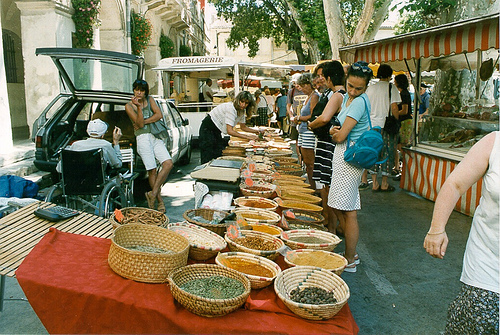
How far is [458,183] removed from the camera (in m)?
1.82

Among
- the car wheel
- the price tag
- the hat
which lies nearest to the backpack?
the price tag

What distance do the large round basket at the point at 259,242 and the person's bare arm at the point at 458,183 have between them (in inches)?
43.9

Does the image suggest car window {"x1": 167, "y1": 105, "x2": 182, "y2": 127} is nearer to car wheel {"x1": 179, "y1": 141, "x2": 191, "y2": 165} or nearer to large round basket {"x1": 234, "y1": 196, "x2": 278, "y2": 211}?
car wheel {"x1": 179, "y1": 141, "x2": 191, "y2": 165}

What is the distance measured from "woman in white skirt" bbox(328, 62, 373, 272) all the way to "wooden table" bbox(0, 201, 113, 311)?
1.98 m

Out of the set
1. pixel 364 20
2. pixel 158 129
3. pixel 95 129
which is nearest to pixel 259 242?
pixel 95 129

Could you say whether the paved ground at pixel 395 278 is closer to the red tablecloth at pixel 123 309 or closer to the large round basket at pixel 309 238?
the large round basket at pixel 309 238

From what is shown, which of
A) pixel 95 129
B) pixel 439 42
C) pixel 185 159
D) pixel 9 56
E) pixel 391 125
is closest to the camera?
pixel 95 129

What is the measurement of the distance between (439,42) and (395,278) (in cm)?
363

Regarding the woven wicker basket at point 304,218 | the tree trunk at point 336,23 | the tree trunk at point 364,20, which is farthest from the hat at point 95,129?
the tree trunk at point 364,20

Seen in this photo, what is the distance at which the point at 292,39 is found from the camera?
961 inches

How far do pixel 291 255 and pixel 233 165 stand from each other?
2.38 m

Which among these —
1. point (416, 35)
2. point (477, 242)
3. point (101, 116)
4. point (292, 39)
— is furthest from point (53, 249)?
point (292, 39)

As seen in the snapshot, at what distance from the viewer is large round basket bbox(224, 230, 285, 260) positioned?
275 centimetres

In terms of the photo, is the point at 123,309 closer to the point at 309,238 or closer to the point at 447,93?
the point at 309,238
